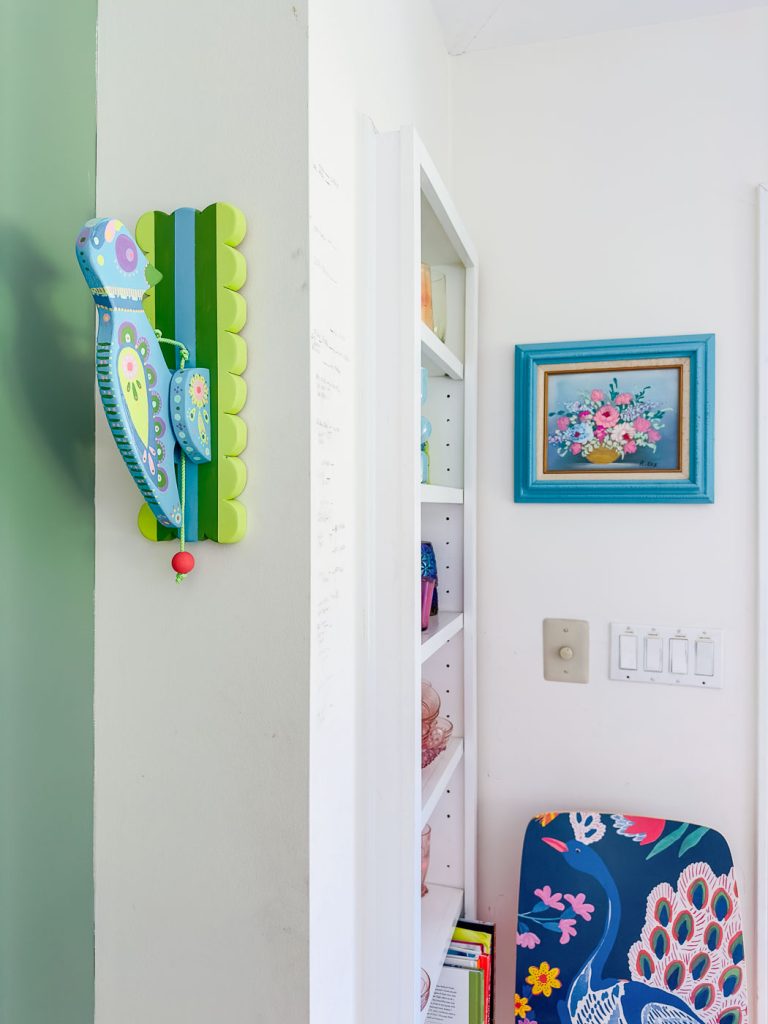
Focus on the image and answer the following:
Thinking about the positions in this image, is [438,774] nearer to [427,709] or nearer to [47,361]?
[427,709]

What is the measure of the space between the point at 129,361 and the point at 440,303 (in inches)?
36.0

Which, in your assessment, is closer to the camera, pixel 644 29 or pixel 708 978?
pixel 708 978

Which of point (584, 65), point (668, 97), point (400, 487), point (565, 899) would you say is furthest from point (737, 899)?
point (584, 65)

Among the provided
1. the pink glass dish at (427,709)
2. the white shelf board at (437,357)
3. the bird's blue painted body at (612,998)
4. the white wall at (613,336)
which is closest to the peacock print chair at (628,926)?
the bird's blue painted body at (612,998)

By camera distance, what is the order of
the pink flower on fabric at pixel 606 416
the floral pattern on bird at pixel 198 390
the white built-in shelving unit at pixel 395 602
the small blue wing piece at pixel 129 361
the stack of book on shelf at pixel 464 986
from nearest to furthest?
the small blue wing piece at pixel 129 361 → the floral pattern on bird at pixel 198 390 → the white built-in shelving unit at pixel 395 602 → the stack of book on shelf at pixel 464 986 → the pink flower on fabric at pixel 606 416

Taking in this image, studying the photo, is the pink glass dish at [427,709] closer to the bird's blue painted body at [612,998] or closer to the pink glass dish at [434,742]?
the pink glass dish at [434,742]

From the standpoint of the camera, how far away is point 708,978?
49.5 inches

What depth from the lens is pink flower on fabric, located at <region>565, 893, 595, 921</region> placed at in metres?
1.32

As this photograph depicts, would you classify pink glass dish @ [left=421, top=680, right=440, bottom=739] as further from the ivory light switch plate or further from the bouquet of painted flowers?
the bouquet of painted flowers

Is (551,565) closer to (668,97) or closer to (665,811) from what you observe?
(665,811)

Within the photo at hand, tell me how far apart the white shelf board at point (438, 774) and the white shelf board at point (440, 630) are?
196mm

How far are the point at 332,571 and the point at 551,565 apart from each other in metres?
0.78

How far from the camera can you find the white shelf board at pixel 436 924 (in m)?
1.20

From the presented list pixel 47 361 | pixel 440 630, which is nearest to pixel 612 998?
pixel 440 630
